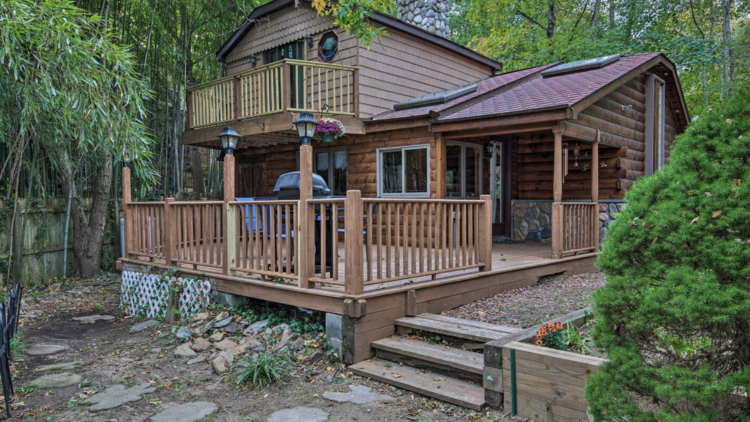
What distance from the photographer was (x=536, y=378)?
3145 mm

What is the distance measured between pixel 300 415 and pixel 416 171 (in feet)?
18.4

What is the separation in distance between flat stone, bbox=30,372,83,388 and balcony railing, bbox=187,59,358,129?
5.10m

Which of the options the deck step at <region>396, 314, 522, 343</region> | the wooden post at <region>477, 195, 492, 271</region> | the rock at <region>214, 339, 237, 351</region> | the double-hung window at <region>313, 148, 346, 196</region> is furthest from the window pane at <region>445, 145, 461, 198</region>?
the rock at <region>214, 339, 237, 351</region>

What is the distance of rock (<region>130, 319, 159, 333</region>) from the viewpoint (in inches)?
235

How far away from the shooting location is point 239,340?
16.6 ft

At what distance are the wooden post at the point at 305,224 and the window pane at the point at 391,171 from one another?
172 inches

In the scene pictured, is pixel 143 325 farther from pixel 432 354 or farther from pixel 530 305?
pixel 530 305

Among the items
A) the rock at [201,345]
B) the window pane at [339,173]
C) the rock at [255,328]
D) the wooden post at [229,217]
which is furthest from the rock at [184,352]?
the window pane at [339,173]

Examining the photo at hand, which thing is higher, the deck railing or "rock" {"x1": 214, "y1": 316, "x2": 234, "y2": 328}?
the deck railing

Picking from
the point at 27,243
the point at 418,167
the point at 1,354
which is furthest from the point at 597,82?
the point at 27,243

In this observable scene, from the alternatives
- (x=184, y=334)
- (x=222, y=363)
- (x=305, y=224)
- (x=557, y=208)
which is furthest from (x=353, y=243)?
(x=557, y=208)

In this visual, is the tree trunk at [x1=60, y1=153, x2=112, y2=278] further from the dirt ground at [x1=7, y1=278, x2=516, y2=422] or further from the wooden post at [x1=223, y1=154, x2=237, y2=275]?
the wooden post at [x1=223, y1=154, x2=237, y2=275]

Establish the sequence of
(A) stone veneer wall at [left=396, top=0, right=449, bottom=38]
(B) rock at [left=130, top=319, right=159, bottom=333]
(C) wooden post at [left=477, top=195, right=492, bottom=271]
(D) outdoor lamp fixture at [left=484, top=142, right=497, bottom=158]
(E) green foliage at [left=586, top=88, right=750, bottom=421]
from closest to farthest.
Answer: (E) green foliage at [left=586, top=88, right=750, bottom=421] → (C) wooden post at [left=477, top=195, right=492, bottom=271] → (B) rock at [left=130, top=319, right=159, bottom=333] → (D) outdoor lamp fixture at [left=484, top=142, right=497, bottom=158] → (A) stone veneer wall at [left=396, top=0, right=449, bottom=38]

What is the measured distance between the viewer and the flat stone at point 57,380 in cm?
426
